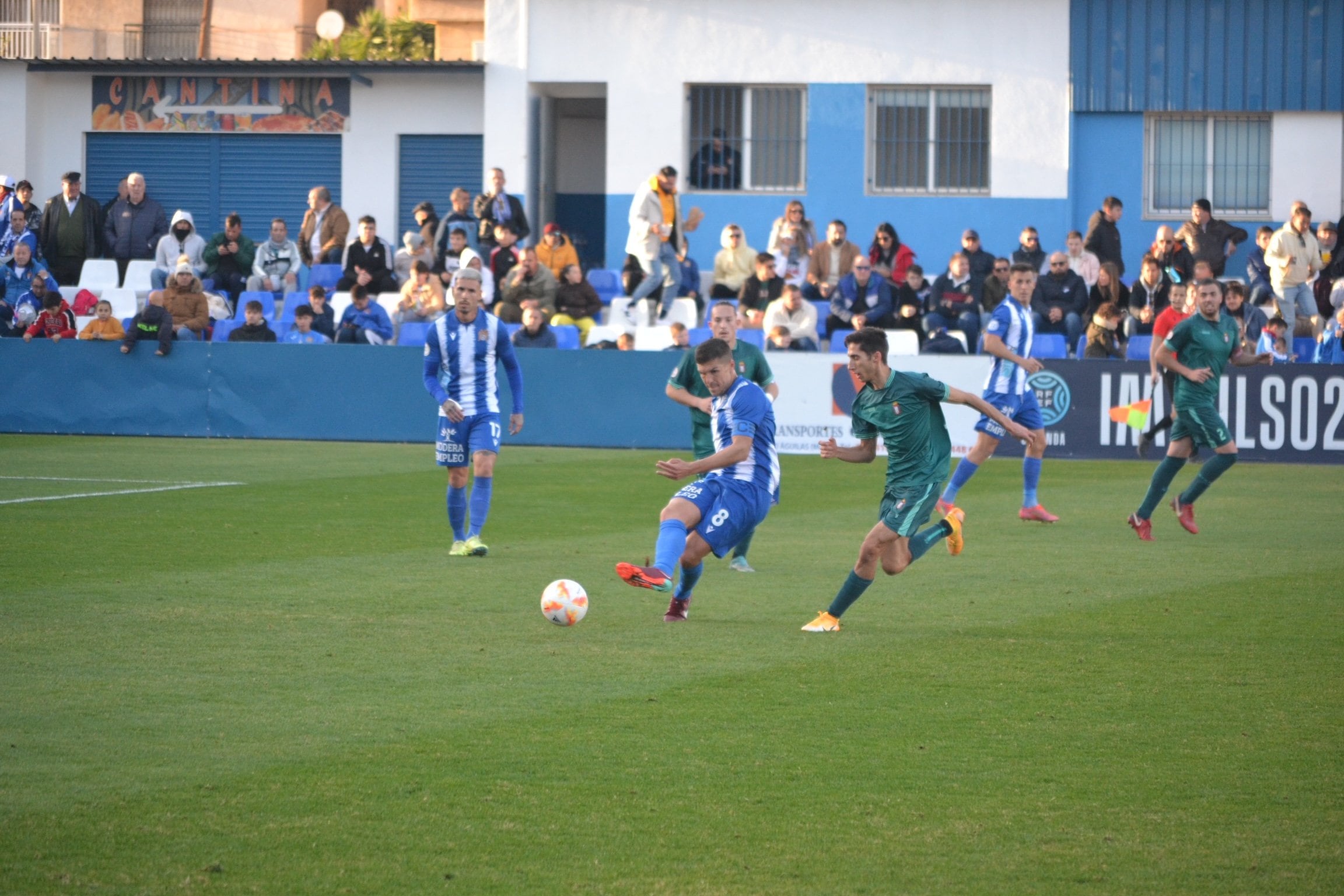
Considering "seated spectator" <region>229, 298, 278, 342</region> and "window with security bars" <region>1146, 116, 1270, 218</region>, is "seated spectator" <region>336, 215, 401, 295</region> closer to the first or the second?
"seated spectator" <region>229, 298, 278, 342</region>

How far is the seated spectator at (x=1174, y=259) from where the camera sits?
2173cm

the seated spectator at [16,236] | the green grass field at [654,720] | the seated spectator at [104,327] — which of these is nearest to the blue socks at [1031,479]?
the green grass field at [654,720]

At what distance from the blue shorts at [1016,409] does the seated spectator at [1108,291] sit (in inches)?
312

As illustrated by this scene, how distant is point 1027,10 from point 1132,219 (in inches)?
143

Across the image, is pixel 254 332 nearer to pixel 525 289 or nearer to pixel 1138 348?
pixel 525 289

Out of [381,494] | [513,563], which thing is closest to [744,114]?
[381,494]

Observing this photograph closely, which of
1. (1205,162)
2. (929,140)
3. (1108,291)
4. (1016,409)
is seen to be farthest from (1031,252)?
(1016,409)

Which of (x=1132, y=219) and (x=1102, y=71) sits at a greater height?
(x=1102, y=71)

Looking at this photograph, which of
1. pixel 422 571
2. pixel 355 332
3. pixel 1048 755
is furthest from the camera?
pixel 355 332

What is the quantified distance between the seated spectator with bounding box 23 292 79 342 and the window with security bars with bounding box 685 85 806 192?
977 centimetres

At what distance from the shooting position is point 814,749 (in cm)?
596

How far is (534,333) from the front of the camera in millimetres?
21062

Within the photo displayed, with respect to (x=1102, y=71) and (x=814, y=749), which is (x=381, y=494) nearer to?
(x=814, y=749)

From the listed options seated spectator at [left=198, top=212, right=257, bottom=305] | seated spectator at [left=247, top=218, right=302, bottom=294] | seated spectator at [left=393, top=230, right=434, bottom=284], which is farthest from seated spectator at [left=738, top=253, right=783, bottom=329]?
seated spectator at [left=198, top=212, right=257, bottom=305]
